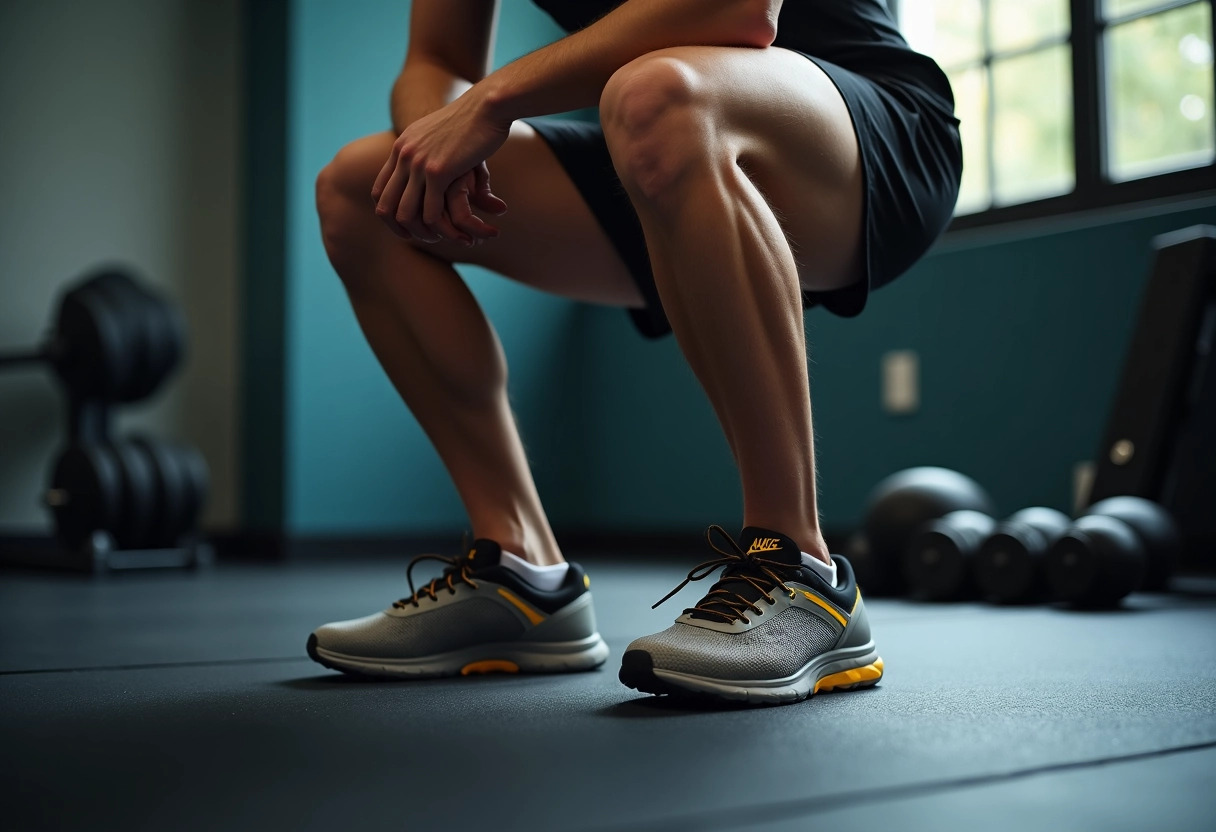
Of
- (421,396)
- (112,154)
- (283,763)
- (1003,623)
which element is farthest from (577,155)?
(112,154)

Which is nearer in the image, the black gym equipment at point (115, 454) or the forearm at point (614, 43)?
the forearm at point (614, 43)

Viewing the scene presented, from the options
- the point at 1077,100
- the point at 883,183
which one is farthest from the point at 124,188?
the point at 883,183

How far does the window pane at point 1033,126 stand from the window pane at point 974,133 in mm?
35

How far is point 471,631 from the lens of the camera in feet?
3.78

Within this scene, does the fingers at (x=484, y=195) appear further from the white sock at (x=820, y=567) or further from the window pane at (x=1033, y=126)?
the window pane at (x=1033, y=126)

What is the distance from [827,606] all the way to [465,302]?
0.51m

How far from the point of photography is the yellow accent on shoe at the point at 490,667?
1.16 m

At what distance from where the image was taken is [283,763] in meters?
0.77

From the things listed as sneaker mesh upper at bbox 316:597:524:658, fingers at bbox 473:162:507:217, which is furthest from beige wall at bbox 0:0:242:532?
fingers at bbox 473:162:507:217

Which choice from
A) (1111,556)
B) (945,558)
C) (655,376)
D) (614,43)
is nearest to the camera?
(614,43)

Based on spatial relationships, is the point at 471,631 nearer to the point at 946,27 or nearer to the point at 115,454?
the point at 115,454

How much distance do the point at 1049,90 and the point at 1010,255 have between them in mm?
442

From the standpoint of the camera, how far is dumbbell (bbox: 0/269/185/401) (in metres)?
3.05

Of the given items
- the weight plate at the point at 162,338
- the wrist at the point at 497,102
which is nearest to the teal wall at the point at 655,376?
the weight plate at the point at 162,338
